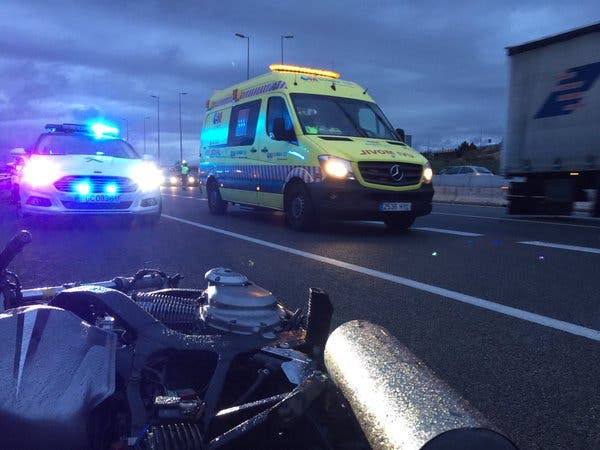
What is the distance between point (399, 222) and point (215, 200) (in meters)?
4.94

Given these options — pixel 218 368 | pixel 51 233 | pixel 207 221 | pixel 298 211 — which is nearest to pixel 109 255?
pixel 51 233

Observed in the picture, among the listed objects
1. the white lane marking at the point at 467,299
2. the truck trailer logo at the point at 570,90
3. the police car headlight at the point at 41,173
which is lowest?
the white lane marking at the point at 467,299

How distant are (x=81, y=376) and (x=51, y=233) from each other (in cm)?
812

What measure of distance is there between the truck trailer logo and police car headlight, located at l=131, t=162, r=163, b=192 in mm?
8028

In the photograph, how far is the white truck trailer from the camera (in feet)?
35.9

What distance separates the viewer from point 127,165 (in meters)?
9.31

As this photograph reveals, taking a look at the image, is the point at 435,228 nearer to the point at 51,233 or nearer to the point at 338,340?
the point at 51,233

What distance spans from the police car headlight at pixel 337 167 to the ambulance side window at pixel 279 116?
40.3 inches

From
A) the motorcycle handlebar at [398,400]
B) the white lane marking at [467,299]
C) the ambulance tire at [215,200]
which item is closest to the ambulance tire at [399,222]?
the white lane marking at [467,299]

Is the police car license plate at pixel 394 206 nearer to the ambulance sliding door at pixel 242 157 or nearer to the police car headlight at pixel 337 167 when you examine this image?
the police car headlight at pixel 337 167

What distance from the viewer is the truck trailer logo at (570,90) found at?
1089cm

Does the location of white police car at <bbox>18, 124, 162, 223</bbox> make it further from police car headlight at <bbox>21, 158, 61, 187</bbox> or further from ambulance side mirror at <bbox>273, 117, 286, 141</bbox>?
ambulance side mirror at <bbox>273, 117, 286, 141</bbox>

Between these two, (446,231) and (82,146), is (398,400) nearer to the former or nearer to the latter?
(446,231)

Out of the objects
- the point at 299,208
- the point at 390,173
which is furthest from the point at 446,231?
the point at 299,208
